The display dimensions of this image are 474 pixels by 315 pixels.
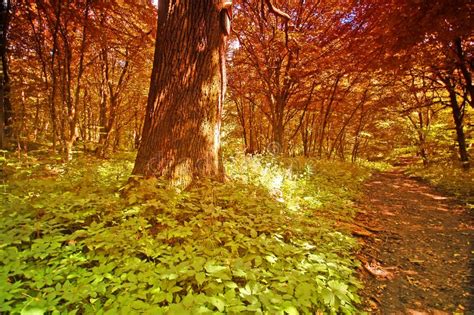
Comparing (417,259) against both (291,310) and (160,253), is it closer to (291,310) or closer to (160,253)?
(291,310)

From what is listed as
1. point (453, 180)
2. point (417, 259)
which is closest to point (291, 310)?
point (417, 259)

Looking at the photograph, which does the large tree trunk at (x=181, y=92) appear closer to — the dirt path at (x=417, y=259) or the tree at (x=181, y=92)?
the tree at (x=181, y=92)

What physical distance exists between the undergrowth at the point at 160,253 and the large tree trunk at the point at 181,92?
Answer: 0.44 m

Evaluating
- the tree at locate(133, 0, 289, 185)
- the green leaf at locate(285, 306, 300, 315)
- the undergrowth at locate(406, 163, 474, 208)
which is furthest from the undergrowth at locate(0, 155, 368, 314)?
the undergrowth at locate(406, 163, 474, 208)

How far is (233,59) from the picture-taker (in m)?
11.1

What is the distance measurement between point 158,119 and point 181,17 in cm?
151

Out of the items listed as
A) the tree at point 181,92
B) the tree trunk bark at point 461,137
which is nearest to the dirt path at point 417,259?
the tree at point 181,92

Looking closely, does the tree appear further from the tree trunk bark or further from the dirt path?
the tree trunk bark

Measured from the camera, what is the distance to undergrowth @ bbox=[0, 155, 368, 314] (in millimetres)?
1820

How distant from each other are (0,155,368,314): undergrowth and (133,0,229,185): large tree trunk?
44 centimetres

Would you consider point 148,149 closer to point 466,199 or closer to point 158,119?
point 158,119

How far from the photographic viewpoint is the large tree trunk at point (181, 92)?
3.60 m

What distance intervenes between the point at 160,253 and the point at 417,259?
3.65 metres

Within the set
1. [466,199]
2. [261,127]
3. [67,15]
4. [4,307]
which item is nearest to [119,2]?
[67,15]
